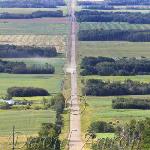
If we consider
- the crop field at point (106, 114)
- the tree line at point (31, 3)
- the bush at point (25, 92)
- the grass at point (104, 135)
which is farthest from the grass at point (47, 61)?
the tree line at point (31, 3)

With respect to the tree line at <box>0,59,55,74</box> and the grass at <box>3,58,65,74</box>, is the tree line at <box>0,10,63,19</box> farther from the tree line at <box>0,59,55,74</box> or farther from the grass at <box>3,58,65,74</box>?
the tree line at <box>0,59,55,74</box>

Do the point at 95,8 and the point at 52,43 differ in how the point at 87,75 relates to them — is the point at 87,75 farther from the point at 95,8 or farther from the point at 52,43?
the point at 95,8

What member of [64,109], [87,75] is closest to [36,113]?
[64,109]

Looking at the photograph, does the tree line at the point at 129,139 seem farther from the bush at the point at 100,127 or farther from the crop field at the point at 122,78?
the crop field at the point at 122,78

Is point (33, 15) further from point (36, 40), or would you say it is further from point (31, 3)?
point (36, 40)

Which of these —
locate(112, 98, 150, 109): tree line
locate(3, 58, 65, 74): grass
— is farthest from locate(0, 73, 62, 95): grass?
locate(112, 98, 150, 109): tree line

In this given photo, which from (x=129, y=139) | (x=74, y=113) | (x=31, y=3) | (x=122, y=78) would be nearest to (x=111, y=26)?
(x=31, y=3)
